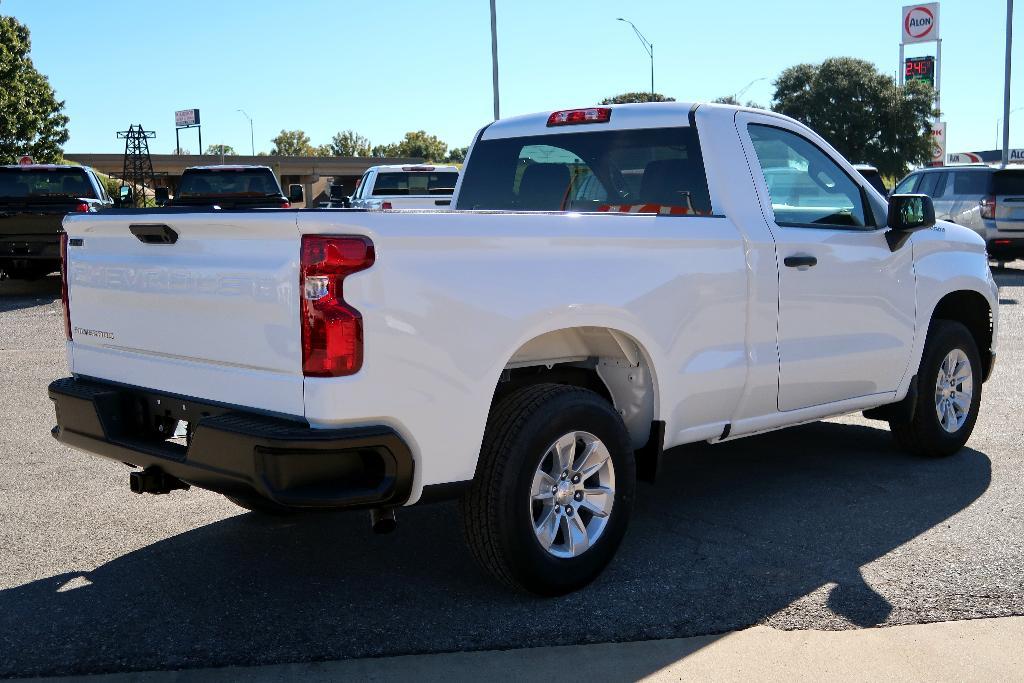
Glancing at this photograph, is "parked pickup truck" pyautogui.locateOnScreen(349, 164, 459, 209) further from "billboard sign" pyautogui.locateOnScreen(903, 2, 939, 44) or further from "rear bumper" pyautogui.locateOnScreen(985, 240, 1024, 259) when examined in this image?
"billboard sign" pyautogui.locateOnScreen(903, 2, 939, 44)

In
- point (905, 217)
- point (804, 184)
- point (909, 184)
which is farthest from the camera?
point (909, 184)

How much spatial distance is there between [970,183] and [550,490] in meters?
17.0

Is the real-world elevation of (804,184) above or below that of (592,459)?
above

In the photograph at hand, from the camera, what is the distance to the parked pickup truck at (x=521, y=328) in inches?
148

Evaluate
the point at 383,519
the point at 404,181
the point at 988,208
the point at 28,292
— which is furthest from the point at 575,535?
the point at 988,208

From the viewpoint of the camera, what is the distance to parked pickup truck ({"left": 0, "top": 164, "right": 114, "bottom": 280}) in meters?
16.5

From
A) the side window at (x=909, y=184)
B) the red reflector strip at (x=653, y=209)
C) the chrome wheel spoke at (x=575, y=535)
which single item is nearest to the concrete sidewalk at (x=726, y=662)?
the chrome wheel spoke at (x=575, y=535)

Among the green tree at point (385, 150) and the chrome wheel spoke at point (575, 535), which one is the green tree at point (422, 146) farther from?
the chrome wheel spoke at point (575, 535)

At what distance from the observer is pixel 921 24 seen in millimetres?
76375

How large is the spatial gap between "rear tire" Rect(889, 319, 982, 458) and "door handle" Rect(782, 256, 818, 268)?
1421mm

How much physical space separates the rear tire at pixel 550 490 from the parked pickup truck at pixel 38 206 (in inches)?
502

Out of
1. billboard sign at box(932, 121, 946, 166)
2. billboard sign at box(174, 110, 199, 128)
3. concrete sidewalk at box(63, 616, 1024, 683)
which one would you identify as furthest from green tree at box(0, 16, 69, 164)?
billboard sign at box(174, 110, 199, 128)

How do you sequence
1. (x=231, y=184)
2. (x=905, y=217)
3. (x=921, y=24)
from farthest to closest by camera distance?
(x=921, y=24)
(x=231, y=184)
(x=905, y=217)

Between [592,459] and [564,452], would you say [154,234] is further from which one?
[592,459]
